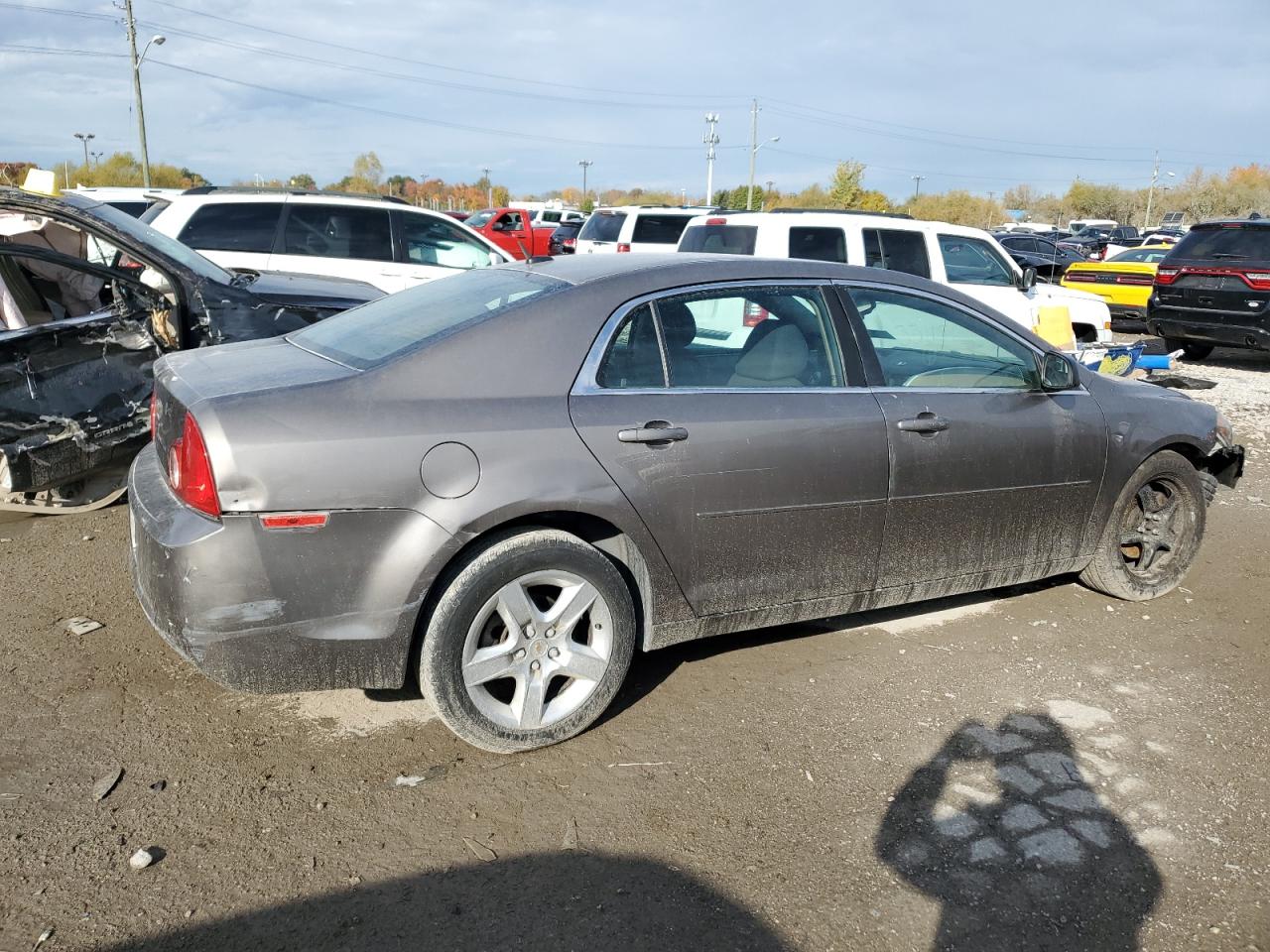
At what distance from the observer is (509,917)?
267 cm

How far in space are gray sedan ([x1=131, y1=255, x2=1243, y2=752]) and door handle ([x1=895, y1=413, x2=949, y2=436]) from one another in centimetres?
1

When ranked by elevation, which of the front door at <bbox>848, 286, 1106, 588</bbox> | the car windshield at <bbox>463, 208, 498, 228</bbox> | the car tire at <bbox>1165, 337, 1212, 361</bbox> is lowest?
the car tire at <bbox>1165, 337, 1212, 361</bbox>

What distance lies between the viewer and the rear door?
983 centimetres

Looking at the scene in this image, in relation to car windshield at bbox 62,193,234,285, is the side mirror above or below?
below

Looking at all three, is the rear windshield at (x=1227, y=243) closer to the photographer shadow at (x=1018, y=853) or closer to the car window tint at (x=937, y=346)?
the car window tint at (x=937, y=346)

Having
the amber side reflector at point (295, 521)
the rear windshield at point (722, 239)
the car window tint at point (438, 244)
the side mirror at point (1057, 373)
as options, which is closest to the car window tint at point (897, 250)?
the rear windshield at point (722, 239)

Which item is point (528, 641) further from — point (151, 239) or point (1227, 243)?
point (1227, 243)

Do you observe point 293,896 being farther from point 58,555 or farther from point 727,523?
point 58,555

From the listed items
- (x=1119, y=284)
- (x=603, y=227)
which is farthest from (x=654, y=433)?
(x=1119, y=284)

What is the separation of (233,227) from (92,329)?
4449 mm

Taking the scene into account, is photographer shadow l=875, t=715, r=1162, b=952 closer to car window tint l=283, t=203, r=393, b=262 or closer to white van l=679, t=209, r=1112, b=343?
white van l=679, t=209, r=1112, b=343

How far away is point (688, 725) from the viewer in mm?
3730

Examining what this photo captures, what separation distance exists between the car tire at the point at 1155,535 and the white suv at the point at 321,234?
6661mm

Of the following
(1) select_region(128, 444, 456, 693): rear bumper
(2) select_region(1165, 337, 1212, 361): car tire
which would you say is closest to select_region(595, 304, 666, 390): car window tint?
(1) select_region(128, 444, 456, 693): rear bumper
